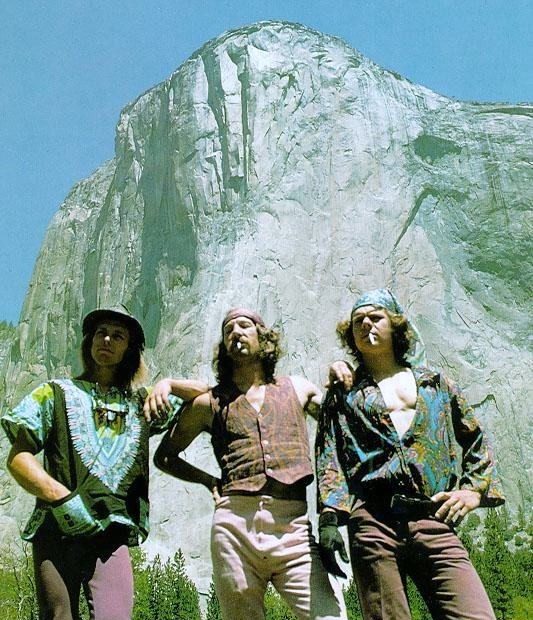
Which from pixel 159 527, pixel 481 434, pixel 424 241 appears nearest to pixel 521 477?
pixel 424 241

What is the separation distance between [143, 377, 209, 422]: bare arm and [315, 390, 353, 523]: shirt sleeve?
1.95ft

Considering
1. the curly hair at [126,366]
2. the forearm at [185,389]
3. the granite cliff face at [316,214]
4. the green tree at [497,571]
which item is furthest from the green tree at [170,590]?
the forearm at [185,389]

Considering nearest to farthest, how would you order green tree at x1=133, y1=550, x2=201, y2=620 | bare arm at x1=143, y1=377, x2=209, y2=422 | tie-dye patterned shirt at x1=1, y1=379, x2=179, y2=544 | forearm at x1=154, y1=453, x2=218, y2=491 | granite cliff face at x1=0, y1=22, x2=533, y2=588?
tie-dye patterned shirt at x1=1, y1=379, x2=179, y2=544 → bare arm at x1=143, y1=377, x2=209, y2=422 → forearm at x1=154, y1=453, x2=218, y2=491 → green tree at x1=133, y1=550, x2=201, y2=620 → granite cliff face at x1=0, y1=22, x2=533, y2=588

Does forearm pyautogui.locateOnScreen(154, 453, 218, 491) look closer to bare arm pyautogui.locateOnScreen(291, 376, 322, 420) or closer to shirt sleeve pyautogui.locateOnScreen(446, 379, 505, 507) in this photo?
bare arm pyautogui.locateOnScreen(291, 376, 322, 420)

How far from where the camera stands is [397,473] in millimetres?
2949

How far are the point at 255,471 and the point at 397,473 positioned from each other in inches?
23.6

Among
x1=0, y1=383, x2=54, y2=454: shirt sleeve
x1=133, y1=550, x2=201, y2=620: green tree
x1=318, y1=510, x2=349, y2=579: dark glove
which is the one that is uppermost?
x1=0, y1=383, x2=54, y2=454: shirt sleeve

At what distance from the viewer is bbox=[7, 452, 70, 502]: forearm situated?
3.08 metres

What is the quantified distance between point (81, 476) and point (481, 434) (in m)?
1.61

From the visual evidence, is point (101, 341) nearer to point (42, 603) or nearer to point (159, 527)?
point (42, 603)

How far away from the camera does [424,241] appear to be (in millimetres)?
29969

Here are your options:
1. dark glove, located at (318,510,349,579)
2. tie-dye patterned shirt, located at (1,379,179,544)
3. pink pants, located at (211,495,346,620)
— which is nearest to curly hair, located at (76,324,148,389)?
tie-dye patterned shirt, located at (1,379,179,544)

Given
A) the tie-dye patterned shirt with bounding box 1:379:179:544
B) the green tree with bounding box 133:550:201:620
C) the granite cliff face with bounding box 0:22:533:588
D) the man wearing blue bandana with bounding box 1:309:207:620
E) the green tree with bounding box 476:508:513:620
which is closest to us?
the man wearing blue bandana with bounding box 1:309:207:620

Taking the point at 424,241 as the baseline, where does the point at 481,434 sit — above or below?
below
